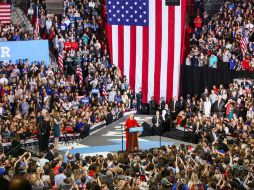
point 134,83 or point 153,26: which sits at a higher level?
point 153,26

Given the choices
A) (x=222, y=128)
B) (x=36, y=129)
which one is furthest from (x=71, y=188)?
(x=222, y=128)

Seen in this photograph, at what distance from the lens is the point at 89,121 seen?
101 feet

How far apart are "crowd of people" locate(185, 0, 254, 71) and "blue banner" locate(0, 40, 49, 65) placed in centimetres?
708

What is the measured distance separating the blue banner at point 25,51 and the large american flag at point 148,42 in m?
3.60

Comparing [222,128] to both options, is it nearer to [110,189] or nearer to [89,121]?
[89,121]

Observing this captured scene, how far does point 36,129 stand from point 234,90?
1048cm

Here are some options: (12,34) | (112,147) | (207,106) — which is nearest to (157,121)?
(112,147)

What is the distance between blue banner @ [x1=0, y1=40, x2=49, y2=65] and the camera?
1351 inches

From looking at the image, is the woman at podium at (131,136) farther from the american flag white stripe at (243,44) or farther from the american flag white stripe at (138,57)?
the american flag white stripe at (243,44)

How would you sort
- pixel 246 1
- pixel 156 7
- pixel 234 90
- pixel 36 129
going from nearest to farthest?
pixel 36 129
pixel 234 90
pixel 156 7
pixel 246 1

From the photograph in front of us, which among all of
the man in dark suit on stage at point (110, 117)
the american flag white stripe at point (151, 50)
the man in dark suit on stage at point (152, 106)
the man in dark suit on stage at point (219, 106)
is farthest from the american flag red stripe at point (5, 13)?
the man in dark suit on stage at point (219, 106)

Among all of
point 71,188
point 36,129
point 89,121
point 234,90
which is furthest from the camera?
point 234,90

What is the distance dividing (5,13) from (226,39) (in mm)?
11024

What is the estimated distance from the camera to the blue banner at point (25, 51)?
34.3 metres
